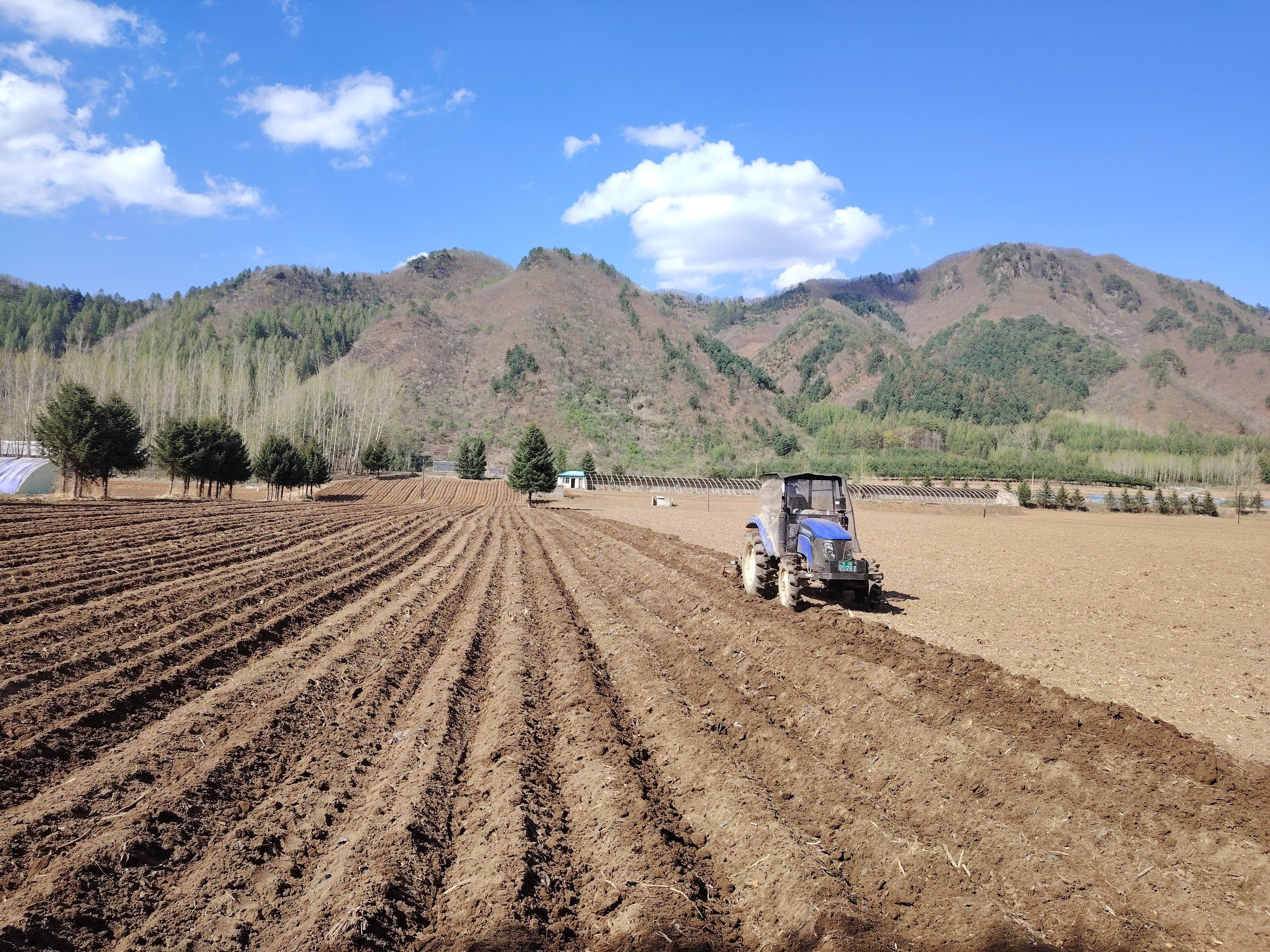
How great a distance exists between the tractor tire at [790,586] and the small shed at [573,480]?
7348cm

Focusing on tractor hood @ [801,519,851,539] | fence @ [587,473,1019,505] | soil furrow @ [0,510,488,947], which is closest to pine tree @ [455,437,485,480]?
fence @ [587,473,1019,505]

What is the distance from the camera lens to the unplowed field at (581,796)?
434cm

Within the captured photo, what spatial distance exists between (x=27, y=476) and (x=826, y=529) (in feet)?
161

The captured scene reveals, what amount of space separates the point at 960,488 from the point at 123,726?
314ft

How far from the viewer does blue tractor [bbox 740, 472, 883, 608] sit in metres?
12.6

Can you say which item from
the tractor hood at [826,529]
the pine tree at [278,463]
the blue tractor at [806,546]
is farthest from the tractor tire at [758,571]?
the pine tree at [278,463]

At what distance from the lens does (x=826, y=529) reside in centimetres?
1285

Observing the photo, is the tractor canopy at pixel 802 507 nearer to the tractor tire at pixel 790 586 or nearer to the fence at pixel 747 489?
the tractor tire at pixel 790 586

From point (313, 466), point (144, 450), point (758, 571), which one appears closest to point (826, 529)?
point (758, 571)

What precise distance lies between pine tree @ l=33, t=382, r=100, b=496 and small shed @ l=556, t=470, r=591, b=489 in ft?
168

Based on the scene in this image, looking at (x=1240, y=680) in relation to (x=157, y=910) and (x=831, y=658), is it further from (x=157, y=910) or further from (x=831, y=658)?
(x=157, y=910)

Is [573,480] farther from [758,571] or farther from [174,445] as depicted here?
[758,571]

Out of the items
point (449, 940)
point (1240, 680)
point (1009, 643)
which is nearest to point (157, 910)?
point (449, 940)

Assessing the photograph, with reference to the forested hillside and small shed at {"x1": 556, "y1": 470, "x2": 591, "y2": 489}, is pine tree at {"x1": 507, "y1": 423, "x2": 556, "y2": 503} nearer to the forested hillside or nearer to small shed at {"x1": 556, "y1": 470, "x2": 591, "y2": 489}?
small shed at {"x1": 556, "y1": 470, "x2": 591, "y2": 489}
